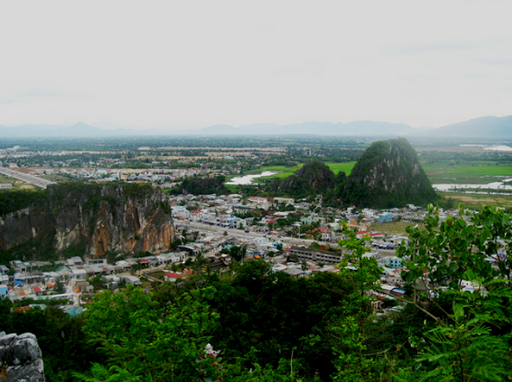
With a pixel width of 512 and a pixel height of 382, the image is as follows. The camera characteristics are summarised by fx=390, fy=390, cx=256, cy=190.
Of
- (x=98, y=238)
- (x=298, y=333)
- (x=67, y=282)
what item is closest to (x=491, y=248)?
(x=298, y=333)

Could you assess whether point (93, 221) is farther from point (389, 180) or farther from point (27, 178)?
point (389, 180)

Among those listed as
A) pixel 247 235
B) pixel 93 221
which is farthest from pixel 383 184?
pixel 93 221

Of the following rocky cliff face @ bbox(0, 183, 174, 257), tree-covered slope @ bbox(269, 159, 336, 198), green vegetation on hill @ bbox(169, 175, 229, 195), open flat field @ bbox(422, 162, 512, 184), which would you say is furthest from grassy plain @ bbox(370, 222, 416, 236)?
green vegetation on hill @ bbox(169, 175, 229, 195)

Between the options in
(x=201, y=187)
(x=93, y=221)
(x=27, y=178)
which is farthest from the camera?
(x=201, y=187)

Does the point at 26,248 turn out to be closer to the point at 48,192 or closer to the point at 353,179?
the point at 48,192

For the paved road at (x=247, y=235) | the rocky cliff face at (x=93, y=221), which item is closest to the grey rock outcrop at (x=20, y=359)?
the rocky cliff face at (x=93, y=221)

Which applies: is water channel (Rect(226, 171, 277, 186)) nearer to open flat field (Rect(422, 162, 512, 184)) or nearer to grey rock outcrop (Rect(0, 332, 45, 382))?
open flat field (Rect(422, 162, 512, 184))
